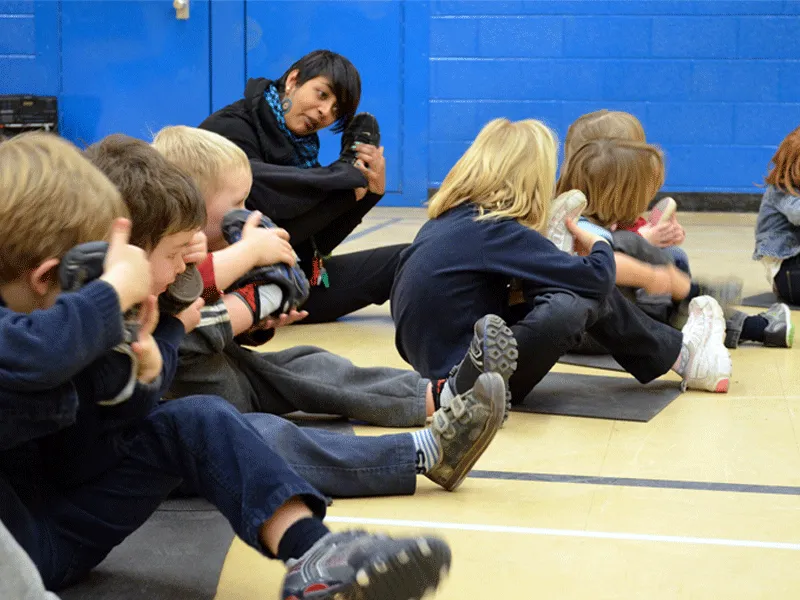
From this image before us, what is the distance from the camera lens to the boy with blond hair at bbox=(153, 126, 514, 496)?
1881 millimetres

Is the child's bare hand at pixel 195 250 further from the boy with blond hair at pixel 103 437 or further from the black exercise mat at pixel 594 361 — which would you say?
the black exercise mat at pixel 594 361

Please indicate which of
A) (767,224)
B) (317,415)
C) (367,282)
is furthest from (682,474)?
(767,224)

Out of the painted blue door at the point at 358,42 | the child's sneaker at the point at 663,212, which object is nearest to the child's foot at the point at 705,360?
the child's sneaker at the point at 663,212

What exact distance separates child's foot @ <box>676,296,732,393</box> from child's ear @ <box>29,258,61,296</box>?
182 cm

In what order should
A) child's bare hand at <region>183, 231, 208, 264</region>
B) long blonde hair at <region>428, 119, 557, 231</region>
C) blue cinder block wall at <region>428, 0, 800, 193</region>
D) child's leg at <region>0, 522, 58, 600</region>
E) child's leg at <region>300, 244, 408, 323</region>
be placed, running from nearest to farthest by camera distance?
1. child's leg at <region>0, 522, 58, 600</region>
2. child's bare hand at <region>183, 231, 208, 264</region>
3. long blonde hair at <region>428, 119, 557, 231</region>
4. child's leg at <region>300, 244, 408, 323</region>
5. blue cinder block wall at <region>428, 0, 800, 193</region>

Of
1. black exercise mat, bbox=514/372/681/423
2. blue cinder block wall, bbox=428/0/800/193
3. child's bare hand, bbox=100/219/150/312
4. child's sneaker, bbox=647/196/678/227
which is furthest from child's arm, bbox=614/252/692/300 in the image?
blue cinder block wall, bbox=428/0/800/193

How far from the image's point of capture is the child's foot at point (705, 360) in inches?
106

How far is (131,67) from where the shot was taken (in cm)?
706

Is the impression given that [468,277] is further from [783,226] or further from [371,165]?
[783,226]

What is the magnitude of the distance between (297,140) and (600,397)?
4.37ft

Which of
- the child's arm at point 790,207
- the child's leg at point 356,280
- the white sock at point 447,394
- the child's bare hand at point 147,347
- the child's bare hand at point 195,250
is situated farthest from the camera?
the child's arm at point 790,207

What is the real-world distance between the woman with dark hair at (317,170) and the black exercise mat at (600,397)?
2.84ft

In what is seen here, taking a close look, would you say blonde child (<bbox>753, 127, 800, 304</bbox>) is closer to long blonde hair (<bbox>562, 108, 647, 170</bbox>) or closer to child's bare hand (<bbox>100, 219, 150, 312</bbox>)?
long blonde hair (<bbox>562, 108, 647, 170</bbox>)

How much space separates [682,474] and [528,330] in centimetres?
46
